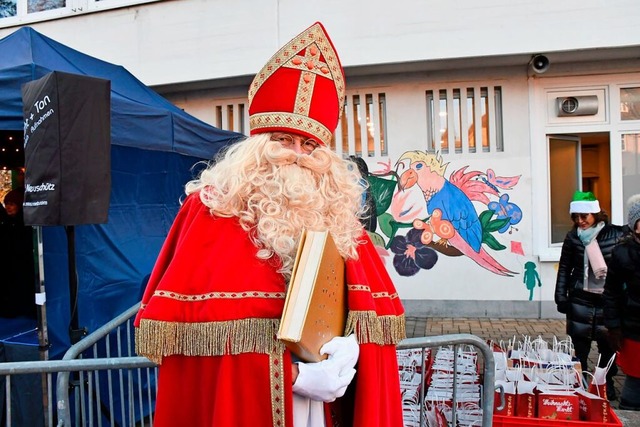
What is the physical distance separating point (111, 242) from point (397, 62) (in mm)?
5094

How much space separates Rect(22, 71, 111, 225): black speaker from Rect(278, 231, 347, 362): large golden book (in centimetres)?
207

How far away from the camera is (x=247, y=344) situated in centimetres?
158

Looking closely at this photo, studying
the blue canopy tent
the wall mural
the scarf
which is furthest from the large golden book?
the wall mural

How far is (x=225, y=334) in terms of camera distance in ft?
5.17

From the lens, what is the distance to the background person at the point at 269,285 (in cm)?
157

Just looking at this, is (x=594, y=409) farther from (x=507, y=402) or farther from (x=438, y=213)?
(x=438, y=213)

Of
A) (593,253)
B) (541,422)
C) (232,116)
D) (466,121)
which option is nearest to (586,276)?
(593,253)

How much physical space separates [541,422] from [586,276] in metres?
2.35

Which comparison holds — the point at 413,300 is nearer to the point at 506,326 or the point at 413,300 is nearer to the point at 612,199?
the point at 506,326

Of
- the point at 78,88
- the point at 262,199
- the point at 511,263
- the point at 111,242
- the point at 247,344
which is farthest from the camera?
the point at 511,263

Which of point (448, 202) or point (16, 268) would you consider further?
point (448, 202)

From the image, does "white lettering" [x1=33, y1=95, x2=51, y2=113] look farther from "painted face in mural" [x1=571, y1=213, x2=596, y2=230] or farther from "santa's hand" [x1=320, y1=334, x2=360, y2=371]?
"painted face in mural" [x1=571, y1=213, x2=596, y2=230]

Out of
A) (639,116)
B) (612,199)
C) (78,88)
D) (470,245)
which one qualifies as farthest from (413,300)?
(78,88)

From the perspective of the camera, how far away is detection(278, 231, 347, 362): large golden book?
1430mm
